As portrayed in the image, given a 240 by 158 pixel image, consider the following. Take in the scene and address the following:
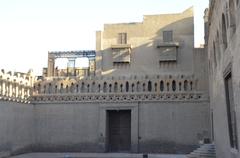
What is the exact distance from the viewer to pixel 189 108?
2297 centimetres

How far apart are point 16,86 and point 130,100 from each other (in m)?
7.39

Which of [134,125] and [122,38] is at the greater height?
[122,38]

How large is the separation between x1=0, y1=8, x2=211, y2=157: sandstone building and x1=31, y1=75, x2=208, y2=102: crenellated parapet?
2.2 inches

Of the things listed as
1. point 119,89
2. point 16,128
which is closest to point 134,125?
point 119,89

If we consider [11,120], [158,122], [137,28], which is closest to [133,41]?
[137,28]

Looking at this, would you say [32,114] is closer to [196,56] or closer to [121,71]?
[121,71]

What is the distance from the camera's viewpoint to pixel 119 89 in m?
24.1

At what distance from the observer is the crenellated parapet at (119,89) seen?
76.7 ft

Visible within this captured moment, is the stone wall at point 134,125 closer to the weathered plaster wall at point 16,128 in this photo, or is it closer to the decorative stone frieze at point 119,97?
the decorative stone frieze at point 119,97

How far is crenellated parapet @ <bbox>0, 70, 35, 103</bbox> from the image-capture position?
20.3 metres

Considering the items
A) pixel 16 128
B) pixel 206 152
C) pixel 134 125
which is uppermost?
pixel 134 125

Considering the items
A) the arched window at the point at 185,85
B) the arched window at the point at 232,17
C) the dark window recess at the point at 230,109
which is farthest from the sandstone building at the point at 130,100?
the arched window at the point at 232,17

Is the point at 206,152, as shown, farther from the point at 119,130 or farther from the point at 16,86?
the point at 16,86

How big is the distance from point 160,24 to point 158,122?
7499mm
